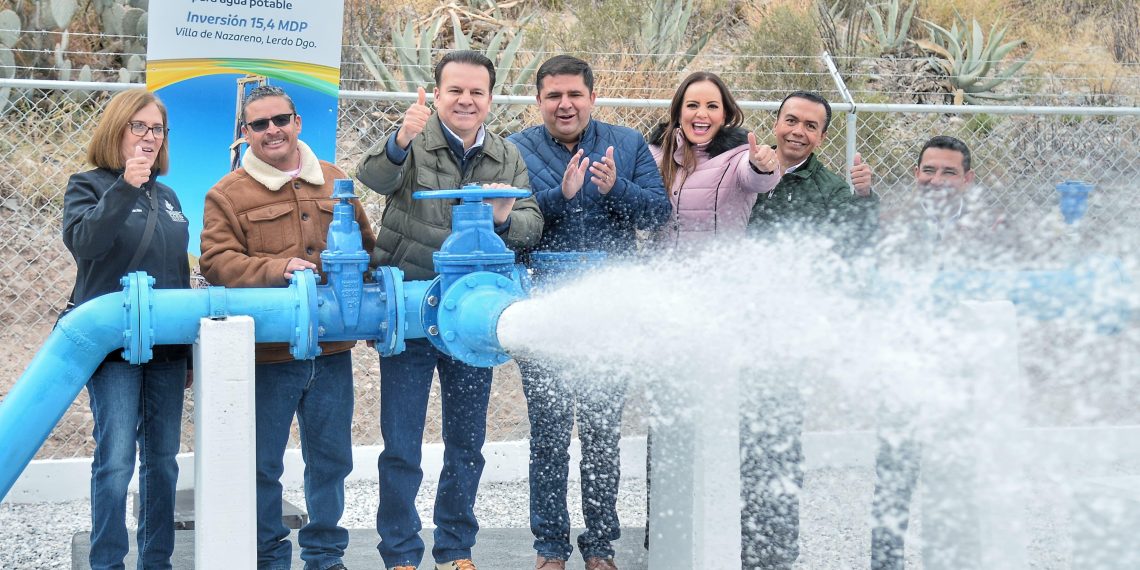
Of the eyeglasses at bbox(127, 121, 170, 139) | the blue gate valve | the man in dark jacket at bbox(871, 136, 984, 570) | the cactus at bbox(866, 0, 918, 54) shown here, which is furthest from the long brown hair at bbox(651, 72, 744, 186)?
the cactus at bbox(866, 0, 918, 54)

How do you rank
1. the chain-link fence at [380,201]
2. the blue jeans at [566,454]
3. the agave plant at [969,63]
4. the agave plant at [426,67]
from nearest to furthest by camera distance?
the blue jeans at [566,454], the chain-link fence at [380,201], the agave plant at [426,67], the agave plant at [969,63]

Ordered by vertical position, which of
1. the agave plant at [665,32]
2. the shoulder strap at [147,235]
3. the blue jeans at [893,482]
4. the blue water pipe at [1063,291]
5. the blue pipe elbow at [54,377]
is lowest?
the blue jeans at [893,482]

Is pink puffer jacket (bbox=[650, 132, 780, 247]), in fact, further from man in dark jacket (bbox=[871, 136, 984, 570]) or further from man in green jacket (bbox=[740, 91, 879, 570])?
man in dark jacket (bbox=[871, 136, 984, 570])

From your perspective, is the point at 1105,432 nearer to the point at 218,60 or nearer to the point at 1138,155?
the point at 1138,155

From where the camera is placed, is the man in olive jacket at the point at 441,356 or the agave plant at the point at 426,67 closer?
the man in olive jacket at the point at 441,356

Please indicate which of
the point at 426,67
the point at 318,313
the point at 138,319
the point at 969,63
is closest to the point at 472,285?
the point at 318,313

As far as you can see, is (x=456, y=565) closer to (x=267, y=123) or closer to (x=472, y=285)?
(x=472, y=285)

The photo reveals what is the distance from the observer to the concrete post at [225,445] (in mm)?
2945

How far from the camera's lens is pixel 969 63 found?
32.6ft

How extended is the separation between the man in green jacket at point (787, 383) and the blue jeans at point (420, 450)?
902 millimetres

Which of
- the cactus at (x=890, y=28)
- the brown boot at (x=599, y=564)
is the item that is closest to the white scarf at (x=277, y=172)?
the brown boot at (x=599, y=564)

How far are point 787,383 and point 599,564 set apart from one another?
0.91m

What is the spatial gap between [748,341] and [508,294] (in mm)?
687

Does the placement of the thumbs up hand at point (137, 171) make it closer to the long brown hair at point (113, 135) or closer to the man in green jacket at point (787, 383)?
the long brown hair at point (113, 135)
